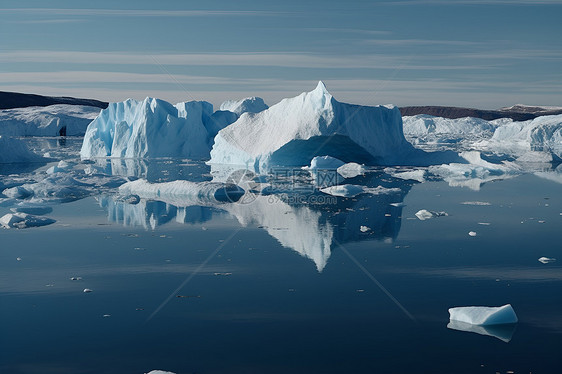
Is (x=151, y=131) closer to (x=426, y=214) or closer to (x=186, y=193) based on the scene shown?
(x=186, y=193)

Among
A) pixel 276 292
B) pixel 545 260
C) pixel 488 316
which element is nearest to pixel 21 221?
pixel 276 292

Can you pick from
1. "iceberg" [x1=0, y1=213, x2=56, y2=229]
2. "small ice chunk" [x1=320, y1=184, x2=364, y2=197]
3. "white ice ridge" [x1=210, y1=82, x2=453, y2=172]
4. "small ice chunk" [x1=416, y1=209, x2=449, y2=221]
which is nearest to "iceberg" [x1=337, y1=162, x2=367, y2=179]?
"white ice ridge" [x1=210, y1=82, x2=453, y2=172]

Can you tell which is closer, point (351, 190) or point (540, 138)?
point (351, 190)

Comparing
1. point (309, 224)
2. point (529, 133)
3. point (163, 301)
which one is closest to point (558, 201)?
point (309, 224)

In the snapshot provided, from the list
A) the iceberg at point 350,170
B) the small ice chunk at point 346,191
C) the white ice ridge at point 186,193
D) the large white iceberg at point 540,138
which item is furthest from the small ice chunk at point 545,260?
the large white iceberg at point 540,138

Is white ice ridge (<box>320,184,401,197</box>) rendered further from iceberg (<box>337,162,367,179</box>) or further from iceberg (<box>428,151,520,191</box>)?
iceberg (<box>337,162,367,179</box>)

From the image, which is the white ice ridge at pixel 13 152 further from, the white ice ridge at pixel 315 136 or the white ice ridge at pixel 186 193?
the white ice ridge at pixel 186 193
